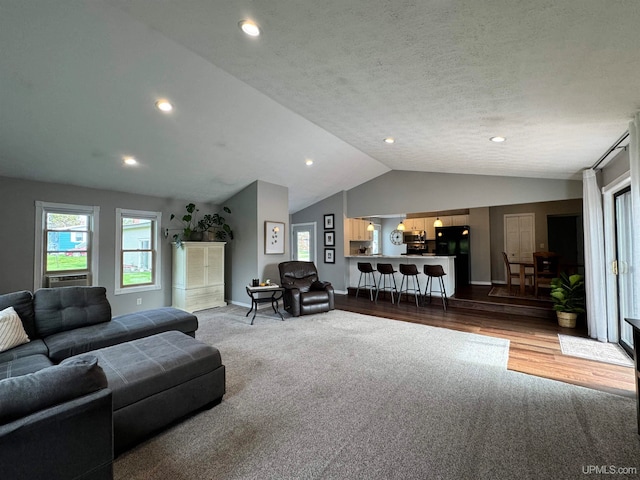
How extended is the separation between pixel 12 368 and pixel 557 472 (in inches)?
140

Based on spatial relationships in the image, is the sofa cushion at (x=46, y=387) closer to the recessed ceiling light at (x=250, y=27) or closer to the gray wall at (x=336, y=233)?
the recessed ceiling light at (x=250, y=27)

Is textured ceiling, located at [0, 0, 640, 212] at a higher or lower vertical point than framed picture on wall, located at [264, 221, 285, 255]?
higher

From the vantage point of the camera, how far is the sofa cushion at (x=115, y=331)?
250 centimetres

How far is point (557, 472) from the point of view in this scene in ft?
5.27

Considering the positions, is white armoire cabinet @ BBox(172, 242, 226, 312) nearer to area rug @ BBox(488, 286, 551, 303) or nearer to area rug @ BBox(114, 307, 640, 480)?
area rug @ BBox(114, 307, 640, 480)

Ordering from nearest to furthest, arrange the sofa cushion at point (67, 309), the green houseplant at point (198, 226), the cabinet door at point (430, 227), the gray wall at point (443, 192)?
the sofa cushion at point (67, 309) → the gray wall at point (443, 192) → the green houseplant at point (198, 226) → the cabinet door at point (430, 227)

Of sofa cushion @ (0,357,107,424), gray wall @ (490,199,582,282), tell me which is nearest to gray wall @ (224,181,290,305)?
sofa cushion @ (0,357,107,424)

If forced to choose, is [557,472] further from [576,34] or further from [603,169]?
[603,169]

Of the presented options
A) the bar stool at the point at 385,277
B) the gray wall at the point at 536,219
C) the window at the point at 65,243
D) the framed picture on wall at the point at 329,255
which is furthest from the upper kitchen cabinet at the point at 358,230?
the window at the point at 65,243

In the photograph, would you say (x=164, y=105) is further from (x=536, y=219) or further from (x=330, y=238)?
(x=536, y=219)

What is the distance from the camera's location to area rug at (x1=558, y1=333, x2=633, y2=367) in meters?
3.12

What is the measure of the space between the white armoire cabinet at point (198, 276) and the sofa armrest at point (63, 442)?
14.7ft

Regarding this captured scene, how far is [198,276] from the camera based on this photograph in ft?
18.8

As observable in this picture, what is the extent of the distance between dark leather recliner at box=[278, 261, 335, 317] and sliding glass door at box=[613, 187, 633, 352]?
4.07 m
